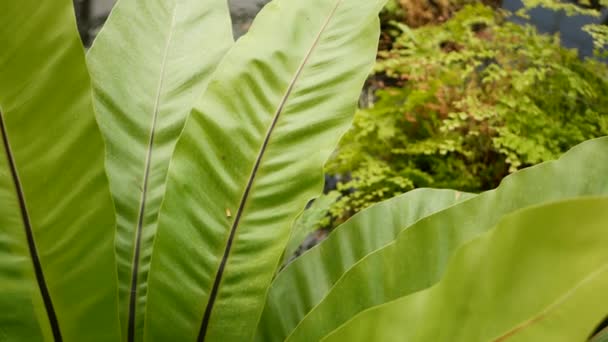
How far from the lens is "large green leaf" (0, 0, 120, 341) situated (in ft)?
1.01

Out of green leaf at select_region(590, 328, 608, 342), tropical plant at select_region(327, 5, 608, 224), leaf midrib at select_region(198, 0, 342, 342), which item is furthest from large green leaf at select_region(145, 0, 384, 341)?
tropical plant at select_region(327, 5, 608, 224)

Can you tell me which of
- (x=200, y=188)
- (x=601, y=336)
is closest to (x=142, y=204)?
(x=200, y=188)

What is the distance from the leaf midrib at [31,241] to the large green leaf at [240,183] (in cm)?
7

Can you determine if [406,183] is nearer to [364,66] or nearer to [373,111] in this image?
[373,111]

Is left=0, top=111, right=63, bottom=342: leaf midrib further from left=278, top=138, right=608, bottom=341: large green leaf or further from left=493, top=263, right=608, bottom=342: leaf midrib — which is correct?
left=493, top=263, right=608, bottom=342: leaf midrib

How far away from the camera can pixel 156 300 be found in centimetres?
39

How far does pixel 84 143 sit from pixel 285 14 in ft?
0.75

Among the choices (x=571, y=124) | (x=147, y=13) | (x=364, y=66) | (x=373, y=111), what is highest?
(x=147, y=13)

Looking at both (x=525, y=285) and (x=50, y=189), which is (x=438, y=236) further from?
(x=50, y=189)

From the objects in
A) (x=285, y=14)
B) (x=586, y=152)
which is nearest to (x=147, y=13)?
(x=285, y=14)

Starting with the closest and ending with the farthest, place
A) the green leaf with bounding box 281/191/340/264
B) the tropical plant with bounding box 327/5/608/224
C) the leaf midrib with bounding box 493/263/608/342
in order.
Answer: the leaf midrib with bounding box 493/263/608/342 < the green leaf with bounding box 281/191/340/264 < the tropical plant with bounding box 327/5/608/224

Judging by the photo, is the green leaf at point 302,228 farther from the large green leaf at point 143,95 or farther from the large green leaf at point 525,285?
the large green leaf at point 525,285

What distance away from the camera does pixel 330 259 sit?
48 centimetres

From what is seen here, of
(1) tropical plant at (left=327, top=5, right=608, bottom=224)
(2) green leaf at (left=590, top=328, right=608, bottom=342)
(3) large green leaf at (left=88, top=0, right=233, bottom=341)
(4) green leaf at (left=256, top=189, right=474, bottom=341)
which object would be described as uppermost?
(3) large green leaf at (left=88, top=0, right=233, bottom=341)
